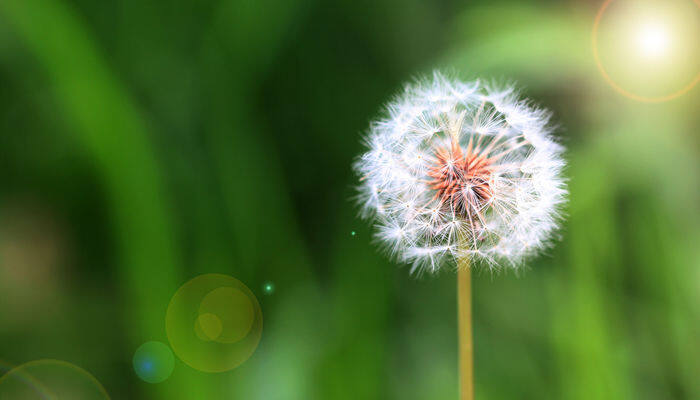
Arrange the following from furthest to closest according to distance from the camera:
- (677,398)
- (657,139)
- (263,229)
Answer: (263,229) < (657,139) < (677,398)

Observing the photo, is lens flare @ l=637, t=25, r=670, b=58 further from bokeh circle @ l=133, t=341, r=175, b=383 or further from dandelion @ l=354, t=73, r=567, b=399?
bokeh circle @ l=133, t=341, r=175, b=383

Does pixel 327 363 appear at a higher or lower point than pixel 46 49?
lower

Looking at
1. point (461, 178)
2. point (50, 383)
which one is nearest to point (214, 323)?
point (50, 383)

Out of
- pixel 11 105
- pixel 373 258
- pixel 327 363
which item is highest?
pixel 11 105

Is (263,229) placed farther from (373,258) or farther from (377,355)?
(377,355)

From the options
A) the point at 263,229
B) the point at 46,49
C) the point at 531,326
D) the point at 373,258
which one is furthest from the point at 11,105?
the point at 531,326

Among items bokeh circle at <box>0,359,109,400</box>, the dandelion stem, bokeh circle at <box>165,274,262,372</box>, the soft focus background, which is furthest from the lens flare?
bokeh circle at <box>0,359,109,400</box>
